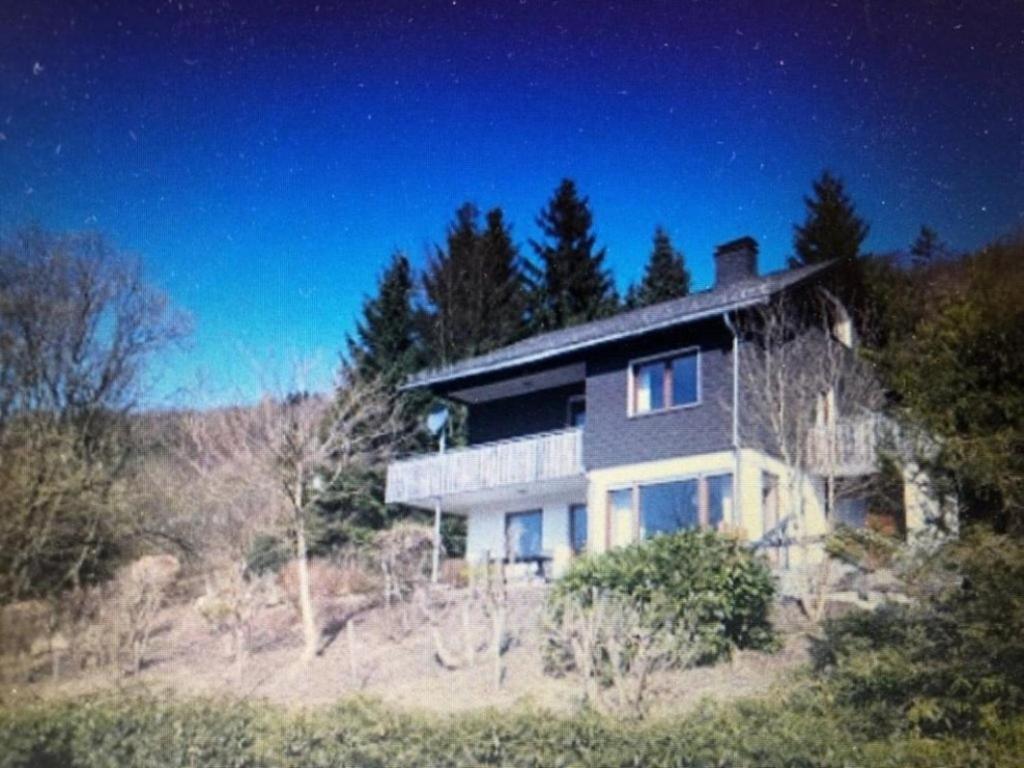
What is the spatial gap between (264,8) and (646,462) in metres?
3.27

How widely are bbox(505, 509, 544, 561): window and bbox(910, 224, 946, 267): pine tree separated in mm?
2450

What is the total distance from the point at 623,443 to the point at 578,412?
0.34 meters

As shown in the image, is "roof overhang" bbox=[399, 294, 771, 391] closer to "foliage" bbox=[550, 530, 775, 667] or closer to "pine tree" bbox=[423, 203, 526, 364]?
"pine tree" bbox=[423, 203, 526, 364]

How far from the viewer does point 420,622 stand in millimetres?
5668

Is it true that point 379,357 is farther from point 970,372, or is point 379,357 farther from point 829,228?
point 970,372

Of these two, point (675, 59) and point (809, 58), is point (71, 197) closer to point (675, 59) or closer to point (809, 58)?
point (675, 59)

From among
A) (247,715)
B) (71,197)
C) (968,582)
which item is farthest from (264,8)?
(968,582)

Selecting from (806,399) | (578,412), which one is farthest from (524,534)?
(806,399)

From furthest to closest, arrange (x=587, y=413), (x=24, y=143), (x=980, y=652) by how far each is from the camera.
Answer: (x=587, y=413) < (x=24, y=143) < (x=980, y=652)

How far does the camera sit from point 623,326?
603cm

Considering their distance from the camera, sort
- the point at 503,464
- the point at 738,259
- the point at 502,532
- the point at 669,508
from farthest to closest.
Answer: the point at 503,464 → the point at 502,532 → the point at 669,508 → the point at 738,259

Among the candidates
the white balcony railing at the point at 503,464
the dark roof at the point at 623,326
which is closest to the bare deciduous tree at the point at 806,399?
the dark roof at the point at 623,326

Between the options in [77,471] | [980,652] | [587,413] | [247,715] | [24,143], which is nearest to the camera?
[980,652]

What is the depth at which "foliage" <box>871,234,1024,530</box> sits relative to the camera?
14.8 ft
